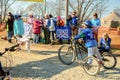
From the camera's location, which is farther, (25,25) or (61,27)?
(61,27)

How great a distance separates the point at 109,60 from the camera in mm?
12969

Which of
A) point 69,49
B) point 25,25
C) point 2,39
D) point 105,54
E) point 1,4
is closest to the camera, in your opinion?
point 105,54

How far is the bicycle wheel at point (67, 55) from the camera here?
13773mm

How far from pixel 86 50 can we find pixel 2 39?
1017 centimetres

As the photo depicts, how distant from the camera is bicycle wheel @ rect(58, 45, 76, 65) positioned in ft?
45.2

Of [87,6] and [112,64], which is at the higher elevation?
[87,6]

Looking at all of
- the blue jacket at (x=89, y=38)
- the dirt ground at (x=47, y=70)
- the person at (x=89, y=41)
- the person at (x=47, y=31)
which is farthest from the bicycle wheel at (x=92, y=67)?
the person at (x=47, y=31)

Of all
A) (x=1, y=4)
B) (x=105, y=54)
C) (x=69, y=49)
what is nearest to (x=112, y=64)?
(x=105, y=54)

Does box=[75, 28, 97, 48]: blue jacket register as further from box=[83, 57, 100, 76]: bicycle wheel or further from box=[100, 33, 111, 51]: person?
box=[100, 33, 111, 51]: person

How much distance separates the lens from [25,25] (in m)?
17.6

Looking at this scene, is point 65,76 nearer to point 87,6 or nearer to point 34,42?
point 34,42

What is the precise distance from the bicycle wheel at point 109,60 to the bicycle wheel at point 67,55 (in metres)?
1.24

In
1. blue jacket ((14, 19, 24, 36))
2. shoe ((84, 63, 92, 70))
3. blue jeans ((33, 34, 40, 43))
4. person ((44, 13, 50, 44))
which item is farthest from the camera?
person ((44, 13, 50, 44))

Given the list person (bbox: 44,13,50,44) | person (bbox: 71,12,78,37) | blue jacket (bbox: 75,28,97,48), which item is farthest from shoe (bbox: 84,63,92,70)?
person (bbox: 44,13,50,44)
